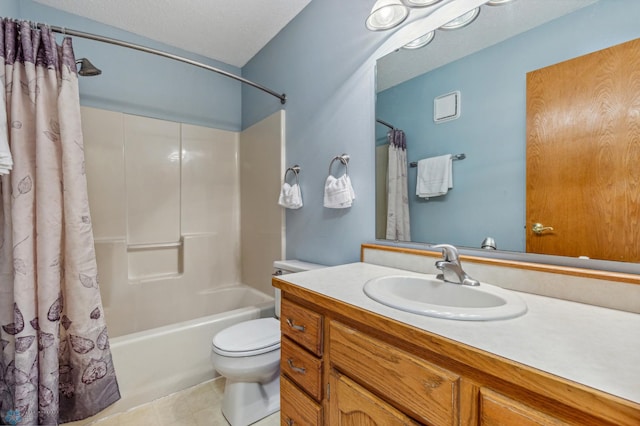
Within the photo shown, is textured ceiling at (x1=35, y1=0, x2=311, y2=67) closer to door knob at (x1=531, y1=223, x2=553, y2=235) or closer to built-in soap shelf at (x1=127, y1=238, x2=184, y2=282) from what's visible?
built-in soap shelf at (x1=127, y1=238, x2=184, y2=282)

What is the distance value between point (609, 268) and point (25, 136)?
241cm

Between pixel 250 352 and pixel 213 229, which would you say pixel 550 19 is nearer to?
pixel 250 352

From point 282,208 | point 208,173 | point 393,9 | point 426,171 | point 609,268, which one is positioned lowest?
point 609,268

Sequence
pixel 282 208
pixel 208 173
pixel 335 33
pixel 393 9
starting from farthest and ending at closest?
pixel 208 173 → pixel 282 208 → pixel 335 33 → pixel 393 9

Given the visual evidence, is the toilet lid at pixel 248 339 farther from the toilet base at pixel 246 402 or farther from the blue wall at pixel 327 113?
the blue wall at pixel 327 113

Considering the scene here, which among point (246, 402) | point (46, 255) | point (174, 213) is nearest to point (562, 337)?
point (246, 402)

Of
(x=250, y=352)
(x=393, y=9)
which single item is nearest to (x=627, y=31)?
(x=393, y=9)

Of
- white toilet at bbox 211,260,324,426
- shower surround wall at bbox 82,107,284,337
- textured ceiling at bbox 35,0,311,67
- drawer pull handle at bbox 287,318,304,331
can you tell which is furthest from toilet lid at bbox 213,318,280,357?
textured ceiling at bbox 35,0,311,67

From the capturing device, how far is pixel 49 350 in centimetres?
132

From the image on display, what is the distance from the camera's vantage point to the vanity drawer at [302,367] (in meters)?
0.91

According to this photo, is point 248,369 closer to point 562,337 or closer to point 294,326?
point 294,326

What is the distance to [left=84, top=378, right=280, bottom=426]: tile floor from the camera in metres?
1.48

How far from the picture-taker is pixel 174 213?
2.37 metres

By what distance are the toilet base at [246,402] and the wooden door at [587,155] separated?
4.88 feet
